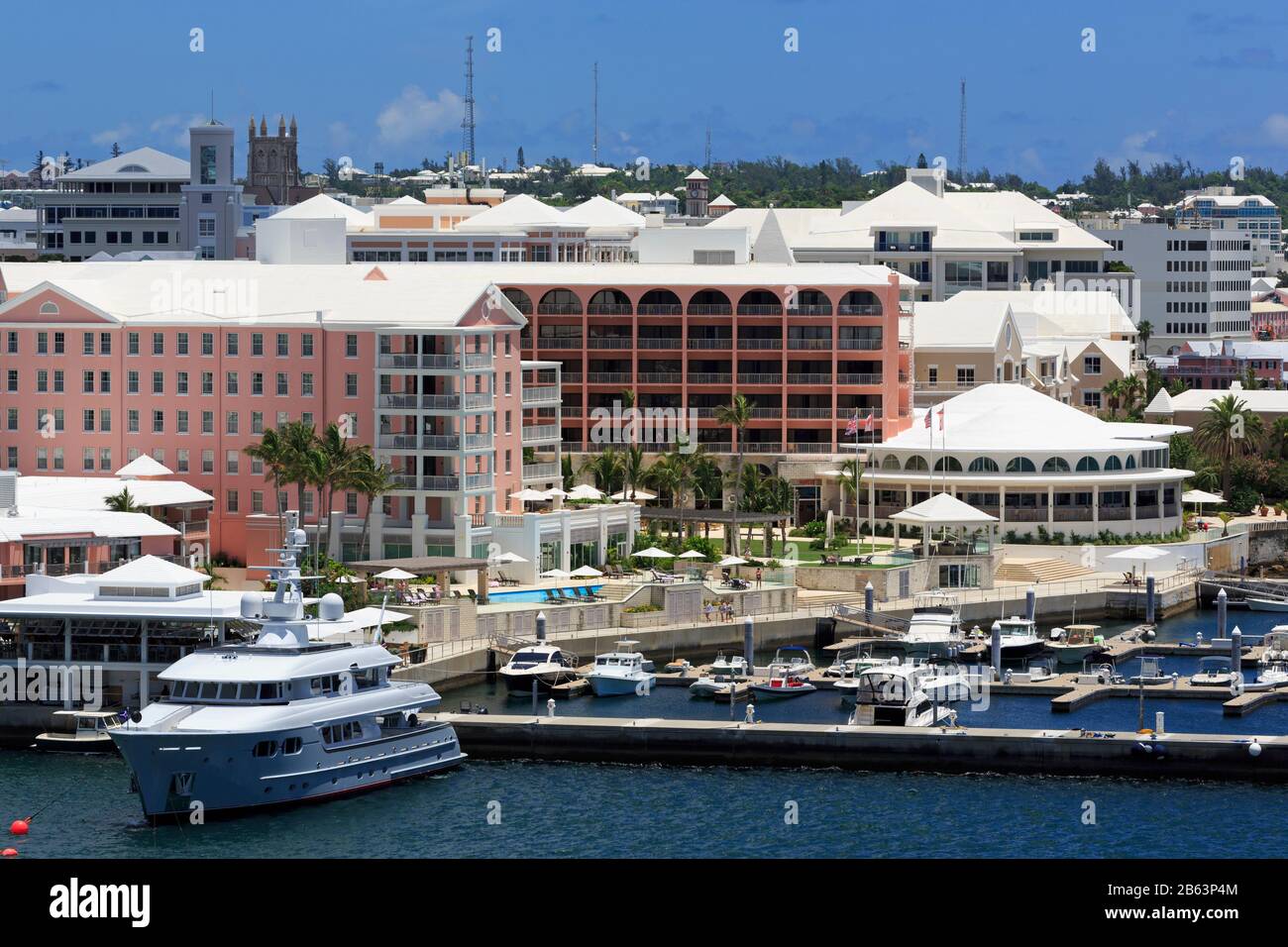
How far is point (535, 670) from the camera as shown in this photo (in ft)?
276

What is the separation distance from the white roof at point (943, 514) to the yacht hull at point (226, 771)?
4930 centimetres

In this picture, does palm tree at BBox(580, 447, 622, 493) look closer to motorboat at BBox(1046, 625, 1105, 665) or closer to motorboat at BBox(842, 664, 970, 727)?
motorboat at BBox(1046, 625, 1105, 665)

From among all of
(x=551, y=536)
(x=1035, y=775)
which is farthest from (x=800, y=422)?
(x=1035, y=775)

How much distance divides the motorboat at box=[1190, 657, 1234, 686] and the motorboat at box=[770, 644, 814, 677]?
13.8 meters

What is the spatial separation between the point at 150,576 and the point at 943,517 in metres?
44.4

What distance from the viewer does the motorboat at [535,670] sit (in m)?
84.1

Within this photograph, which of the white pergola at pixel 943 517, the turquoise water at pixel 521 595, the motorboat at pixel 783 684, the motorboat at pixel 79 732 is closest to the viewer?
the motorboat at pixel 79 732

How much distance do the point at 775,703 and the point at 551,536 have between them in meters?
21.3

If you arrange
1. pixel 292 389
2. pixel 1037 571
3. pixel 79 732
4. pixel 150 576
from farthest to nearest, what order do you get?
1. pixel 1037 571
2. pixel 292 389
3. pixel 150 576
4. pixel 79 732

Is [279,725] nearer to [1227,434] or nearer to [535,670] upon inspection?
[535,670]

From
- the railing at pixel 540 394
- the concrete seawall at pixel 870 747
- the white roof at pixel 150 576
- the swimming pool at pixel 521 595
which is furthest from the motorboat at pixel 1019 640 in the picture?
the white roof at pixel 150 576

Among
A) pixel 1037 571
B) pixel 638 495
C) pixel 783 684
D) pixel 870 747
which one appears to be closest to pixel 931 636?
pixel 783 684

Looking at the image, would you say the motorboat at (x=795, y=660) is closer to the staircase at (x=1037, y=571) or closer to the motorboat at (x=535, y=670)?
the motorboat at (x=535, y=670)
